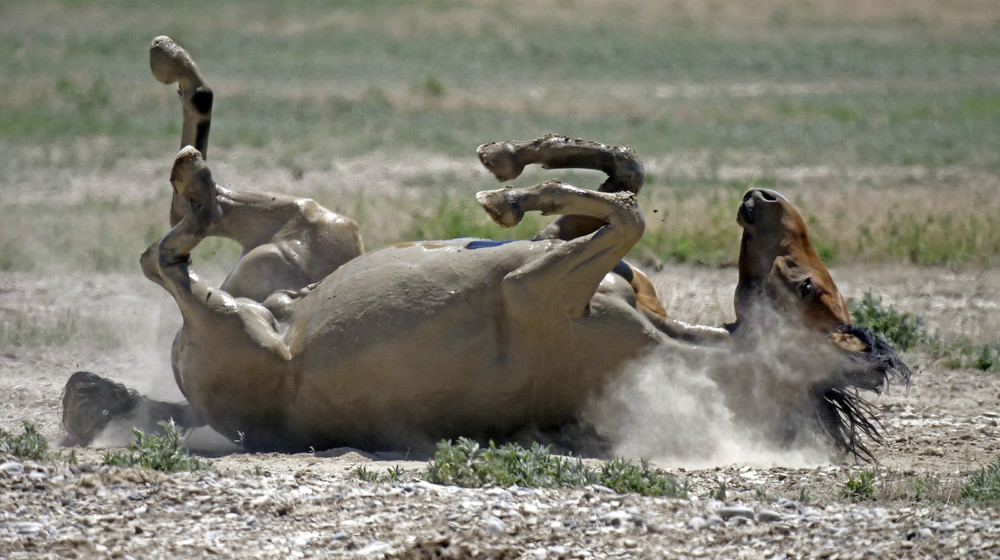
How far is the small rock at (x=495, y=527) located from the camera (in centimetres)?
396

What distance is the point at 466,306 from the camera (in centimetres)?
527

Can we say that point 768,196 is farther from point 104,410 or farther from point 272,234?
point 104,410

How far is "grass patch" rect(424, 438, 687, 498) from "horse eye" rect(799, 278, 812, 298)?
1.14 meters

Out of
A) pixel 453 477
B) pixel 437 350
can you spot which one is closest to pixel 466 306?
pixel 437 350

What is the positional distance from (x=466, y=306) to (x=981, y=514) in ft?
7.02

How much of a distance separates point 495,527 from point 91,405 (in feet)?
8.79

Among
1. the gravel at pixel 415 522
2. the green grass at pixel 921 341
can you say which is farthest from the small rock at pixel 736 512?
the green grass at pixel 921 341

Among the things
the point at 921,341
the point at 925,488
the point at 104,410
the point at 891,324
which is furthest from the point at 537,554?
the point at 921,341

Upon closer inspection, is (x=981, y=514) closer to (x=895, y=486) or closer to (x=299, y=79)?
(x=895, y=486)

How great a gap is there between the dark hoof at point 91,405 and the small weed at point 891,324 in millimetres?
4327

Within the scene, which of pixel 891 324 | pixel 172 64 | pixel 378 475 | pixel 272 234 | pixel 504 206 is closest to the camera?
pixel 378 475

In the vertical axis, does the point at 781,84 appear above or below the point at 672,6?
below

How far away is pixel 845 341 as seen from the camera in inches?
207

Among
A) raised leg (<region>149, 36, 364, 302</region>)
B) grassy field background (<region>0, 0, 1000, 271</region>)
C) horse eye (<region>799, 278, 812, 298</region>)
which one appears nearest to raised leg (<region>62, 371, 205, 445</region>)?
raised leg (<region>149, 36, 364, 302</region>)
